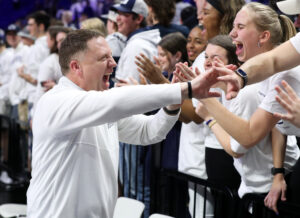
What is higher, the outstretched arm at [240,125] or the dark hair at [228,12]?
the dark hair at [228,12]

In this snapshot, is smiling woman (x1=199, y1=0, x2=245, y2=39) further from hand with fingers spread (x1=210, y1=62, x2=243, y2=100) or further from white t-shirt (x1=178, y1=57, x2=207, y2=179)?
hand with fingers spread (x1=210, y1=62, x2=243, y2=100)

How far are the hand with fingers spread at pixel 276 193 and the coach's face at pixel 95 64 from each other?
1.17 meters

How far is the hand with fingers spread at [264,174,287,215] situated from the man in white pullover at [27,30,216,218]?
0.72 m

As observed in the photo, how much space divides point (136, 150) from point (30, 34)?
14.9 feet

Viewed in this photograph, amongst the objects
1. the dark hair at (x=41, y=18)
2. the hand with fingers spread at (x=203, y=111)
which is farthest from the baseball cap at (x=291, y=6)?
the dark hair at (x=41, y=18)

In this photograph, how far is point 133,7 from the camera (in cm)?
507

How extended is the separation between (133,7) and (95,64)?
2383mm

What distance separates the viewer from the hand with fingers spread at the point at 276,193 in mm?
2964

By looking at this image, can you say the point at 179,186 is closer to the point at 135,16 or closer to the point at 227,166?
the point at 227,166

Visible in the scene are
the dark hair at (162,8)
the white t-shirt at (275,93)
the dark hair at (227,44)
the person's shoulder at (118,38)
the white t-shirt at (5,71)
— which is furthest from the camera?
the white t-shirt at (5,71)

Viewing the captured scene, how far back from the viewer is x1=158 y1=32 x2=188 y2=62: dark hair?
4434 millimetres

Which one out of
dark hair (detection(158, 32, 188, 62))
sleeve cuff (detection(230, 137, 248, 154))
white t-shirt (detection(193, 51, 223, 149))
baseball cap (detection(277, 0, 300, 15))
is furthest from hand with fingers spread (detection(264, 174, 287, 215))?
dark hair (detection(158, 32, 188, 62))

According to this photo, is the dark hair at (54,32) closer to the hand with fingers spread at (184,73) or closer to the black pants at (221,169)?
the black pants at (221,169)

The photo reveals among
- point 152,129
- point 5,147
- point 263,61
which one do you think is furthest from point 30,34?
point 263,61
